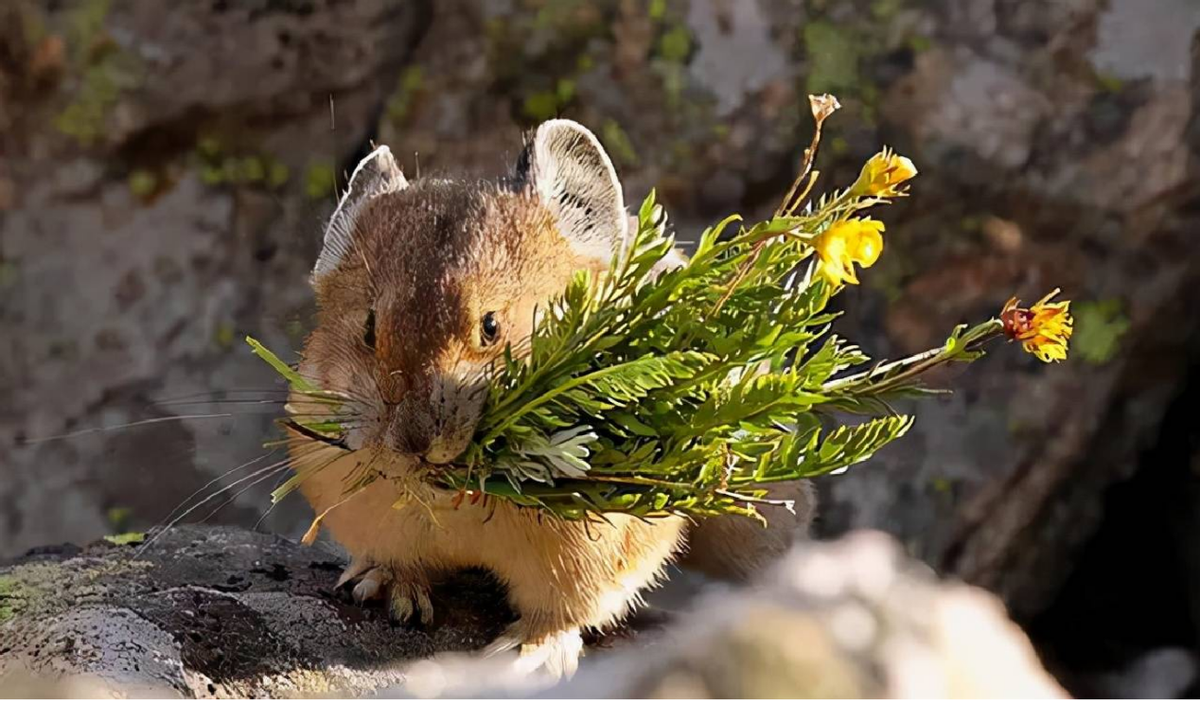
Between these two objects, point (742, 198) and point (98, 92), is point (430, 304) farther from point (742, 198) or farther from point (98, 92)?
point (98, 92)

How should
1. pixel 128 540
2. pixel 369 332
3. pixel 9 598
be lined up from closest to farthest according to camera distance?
1. pixel 369 332
2. pixel 9 598
3. pixel 128 540

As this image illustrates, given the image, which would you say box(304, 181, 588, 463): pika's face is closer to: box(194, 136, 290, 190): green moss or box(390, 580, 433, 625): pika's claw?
box(390, 580, 433, 625): pika's claw

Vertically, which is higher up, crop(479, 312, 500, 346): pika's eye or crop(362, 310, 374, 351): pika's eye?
crop(362, 310, 374, 351): pika's eye

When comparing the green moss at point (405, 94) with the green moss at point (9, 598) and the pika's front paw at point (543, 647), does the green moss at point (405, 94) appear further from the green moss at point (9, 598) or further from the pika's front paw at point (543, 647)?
the pika's front paw at point (543, 647)

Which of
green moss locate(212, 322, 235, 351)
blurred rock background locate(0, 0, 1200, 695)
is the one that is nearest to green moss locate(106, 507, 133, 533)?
blurred rock background locate(0, 0, 1200, 695)

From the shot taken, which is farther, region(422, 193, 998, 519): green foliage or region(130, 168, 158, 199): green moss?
region(130, 168, 158, 199): green moss

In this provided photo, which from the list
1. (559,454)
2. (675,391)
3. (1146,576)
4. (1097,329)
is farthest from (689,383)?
(1146,576)

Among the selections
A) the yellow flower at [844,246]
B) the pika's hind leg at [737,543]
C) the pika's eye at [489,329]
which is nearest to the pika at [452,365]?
the pika's eye at [489,329]
